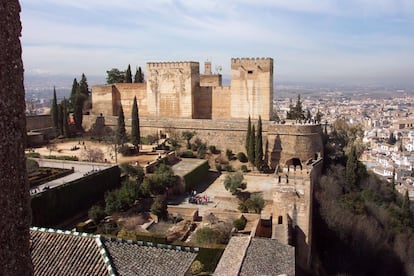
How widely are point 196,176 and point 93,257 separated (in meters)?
12.5

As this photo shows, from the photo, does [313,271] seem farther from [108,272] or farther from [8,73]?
[8,73]

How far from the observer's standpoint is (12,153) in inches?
109

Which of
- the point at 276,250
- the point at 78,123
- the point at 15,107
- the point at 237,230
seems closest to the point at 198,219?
the point at 237,230

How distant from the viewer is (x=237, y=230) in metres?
13.6

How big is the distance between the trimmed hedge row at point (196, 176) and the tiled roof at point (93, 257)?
399 inches

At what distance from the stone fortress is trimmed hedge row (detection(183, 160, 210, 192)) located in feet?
9.61

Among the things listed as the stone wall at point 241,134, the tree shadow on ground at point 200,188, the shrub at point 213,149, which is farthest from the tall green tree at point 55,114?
the tree shadow on ground at point 200,188

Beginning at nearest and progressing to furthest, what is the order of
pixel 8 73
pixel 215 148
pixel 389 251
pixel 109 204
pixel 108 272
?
pixel 8 73 → pixel 108 272 → pixel 109 204 → pixel 389 251 → pixel 215 148

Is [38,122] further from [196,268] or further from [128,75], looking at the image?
[196,268]

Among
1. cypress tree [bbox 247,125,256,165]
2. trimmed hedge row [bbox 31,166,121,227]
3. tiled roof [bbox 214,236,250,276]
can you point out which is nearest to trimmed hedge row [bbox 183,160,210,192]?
cypress tree [bbox 247,125,256,165]

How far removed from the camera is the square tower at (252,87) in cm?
2333

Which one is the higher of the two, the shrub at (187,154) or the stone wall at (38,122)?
the stone wall at (38,122)

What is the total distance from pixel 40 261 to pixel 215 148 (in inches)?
669

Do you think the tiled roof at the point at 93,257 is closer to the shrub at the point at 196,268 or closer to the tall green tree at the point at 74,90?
the shrub at the point at 196,268
